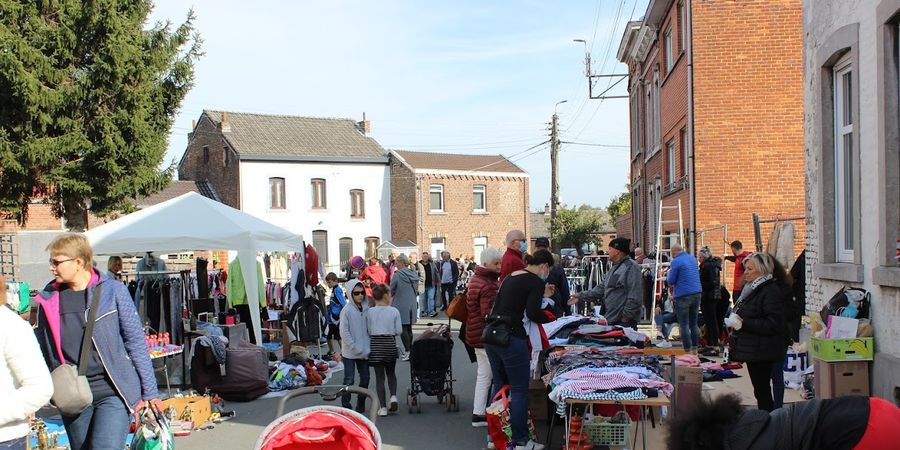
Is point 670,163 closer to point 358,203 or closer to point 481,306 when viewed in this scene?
point 481,306

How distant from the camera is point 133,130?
2141cm

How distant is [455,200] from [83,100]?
93.4 feet

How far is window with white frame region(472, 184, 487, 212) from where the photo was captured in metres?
48.6

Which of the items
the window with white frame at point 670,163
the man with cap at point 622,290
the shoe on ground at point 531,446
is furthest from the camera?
the window with white frame at point 670,163

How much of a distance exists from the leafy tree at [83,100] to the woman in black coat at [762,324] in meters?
17.5

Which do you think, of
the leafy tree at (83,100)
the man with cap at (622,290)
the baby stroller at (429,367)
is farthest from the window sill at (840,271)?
the leafy tree at (83,100)

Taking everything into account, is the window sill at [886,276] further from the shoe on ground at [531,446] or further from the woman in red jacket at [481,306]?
the woman in red jacket at [481,306]

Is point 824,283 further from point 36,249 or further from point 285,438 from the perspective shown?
point 36,249

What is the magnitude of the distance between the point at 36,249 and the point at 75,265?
23.2 m

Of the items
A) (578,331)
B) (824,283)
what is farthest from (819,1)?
(578,331)

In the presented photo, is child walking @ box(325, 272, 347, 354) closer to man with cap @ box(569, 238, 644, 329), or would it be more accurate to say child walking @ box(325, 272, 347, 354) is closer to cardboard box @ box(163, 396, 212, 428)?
cardboard box @ box(163, 396, 212, 428)

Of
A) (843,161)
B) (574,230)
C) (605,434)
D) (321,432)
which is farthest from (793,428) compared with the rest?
(574,230)

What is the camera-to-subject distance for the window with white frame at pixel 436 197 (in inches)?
1843

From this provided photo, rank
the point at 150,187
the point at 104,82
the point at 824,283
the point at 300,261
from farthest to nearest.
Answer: the point at 150,187 → the point at 104,82 → the point at 300,261 → the point at 824,283
